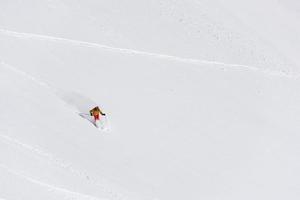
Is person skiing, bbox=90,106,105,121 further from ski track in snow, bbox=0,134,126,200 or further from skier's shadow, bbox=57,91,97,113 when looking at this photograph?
ski track in snow, bbox=0,134,126,200

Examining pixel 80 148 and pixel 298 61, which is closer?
pixel 80 148

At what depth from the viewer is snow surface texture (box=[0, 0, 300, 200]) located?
18.2m

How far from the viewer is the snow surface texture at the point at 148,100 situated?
18.2 m

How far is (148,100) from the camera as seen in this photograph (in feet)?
71.6

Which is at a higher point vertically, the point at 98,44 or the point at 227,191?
the point at 98,44

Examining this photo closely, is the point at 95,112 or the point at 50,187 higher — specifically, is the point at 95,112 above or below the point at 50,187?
above

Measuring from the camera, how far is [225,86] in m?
23.7

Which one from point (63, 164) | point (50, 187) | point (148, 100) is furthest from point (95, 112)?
point (50, 187)

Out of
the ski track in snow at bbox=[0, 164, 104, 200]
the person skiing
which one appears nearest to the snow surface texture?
the ski track in snow at bbox=[0, 164, 104, 200]

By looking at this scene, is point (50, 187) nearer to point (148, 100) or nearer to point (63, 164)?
point (63, 164)

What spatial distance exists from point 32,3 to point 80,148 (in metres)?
6.46

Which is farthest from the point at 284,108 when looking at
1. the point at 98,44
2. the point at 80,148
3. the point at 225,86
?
the point at 80,148

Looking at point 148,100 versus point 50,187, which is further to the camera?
point 148,100

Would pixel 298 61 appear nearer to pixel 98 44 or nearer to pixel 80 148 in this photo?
pixel 98 44
